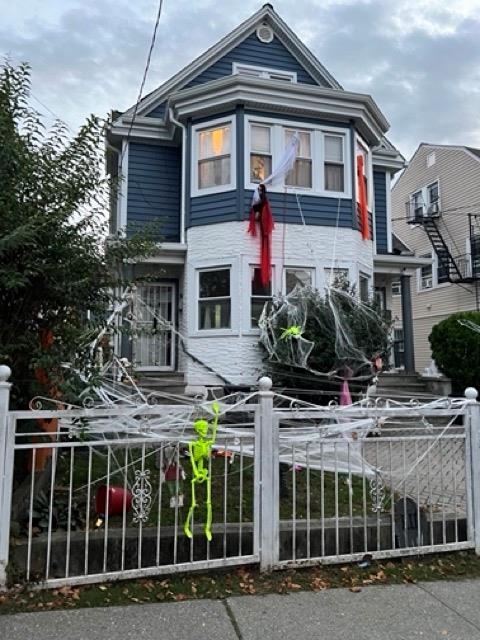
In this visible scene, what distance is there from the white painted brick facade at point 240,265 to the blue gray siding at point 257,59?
195 inches

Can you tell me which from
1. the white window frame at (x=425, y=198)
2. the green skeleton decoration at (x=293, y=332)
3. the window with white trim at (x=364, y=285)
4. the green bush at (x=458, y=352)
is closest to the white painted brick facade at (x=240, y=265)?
the window with white trim at (x=364, y=285)

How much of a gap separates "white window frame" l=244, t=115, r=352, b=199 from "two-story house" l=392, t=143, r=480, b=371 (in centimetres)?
955

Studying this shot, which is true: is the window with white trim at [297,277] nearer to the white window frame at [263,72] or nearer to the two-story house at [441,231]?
the white window frame at [263,72]

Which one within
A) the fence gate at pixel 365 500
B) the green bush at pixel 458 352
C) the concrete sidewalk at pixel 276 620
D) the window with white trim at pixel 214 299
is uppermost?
the window with white trim at pixel 214 299

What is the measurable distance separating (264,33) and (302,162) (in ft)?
15.7

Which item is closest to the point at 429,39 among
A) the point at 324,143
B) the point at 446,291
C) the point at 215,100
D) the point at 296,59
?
the point at 296,59

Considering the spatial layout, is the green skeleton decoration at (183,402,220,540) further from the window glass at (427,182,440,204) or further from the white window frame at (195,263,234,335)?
the window glass at (427,182,440,204)

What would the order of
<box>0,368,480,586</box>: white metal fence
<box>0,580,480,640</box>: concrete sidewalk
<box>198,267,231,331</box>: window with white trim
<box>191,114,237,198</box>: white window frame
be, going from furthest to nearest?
<box>191,114,237,198</box>: white window frame
<box>198,267,231,331</box>: window with white trim
<box>0,368,480,586</box>: white metal fence
<box>0,580,480,640</box>: concrete sidewalk

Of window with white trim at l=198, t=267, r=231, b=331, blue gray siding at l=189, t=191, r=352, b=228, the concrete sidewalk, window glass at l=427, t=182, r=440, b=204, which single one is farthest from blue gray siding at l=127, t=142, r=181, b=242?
window glass at l=427, t=182, r=440, b=204

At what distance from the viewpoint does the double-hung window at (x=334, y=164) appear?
11812 mm

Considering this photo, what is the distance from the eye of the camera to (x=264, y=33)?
1402 centimetres

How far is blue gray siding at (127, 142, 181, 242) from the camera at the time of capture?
1250 cm

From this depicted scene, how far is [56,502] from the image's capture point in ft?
13.9

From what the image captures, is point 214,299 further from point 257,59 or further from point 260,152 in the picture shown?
point 257,59
